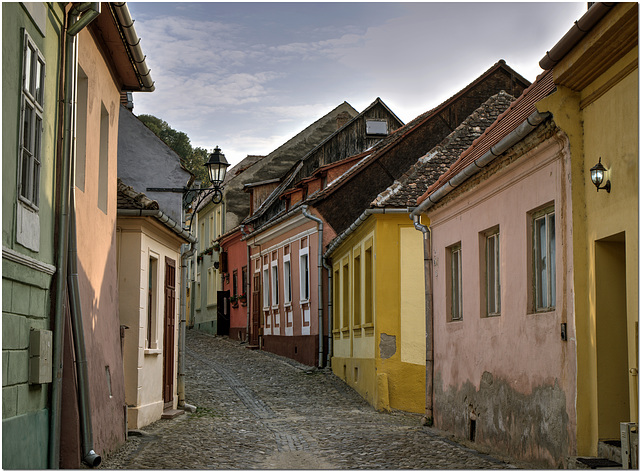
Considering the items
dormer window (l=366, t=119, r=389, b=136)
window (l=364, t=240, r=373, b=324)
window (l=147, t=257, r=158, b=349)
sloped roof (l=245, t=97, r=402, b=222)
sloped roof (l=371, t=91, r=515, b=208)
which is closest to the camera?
window (l=147, t=257, r=158, b=349)

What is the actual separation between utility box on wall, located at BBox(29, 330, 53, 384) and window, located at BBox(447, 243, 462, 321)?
7.63m

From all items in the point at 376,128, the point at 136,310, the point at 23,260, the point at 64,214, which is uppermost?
the point at 376,128

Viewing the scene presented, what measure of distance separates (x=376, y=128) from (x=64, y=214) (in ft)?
75.3

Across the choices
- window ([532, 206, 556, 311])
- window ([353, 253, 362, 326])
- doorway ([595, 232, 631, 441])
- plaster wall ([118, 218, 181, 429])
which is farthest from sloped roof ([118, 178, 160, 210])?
window ([353, 253, 362, 326])

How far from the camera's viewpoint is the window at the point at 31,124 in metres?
7.47

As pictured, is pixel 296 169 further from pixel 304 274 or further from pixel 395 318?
pixel 395 318

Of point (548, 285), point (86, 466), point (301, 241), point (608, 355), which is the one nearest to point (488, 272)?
point (548, 285)

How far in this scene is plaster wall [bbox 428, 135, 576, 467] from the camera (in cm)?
886

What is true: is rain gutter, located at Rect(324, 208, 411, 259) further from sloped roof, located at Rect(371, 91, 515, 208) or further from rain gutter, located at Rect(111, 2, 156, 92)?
rain gutter, located at Rect(111, 2, 156, 92)

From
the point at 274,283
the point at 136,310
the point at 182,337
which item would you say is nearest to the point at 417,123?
Answer: the point at 182,337

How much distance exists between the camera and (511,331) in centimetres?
1087

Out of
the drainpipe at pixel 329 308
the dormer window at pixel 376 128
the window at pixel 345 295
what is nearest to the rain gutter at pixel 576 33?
the window at pixel 345 295

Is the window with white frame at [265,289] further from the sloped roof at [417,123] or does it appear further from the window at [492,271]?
the window at [492,271]

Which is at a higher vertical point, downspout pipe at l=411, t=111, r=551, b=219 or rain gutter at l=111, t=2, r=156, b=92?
rain gutter at l=111, t=2, r=156, b=92
